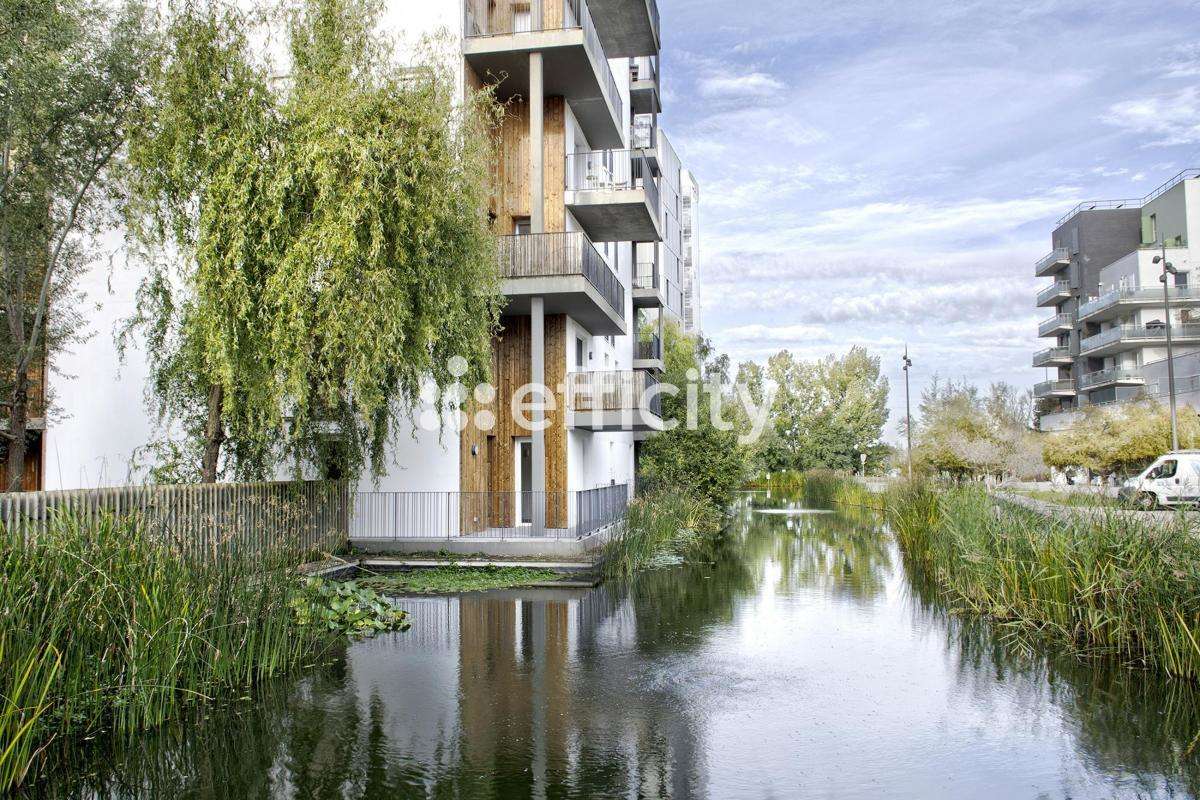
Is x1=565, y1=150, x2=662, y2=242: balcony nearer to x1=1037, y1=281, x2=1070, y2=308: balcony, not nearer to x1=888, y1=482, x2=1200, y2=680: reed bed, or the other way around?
x1=888, y1=482, x2=1200, y2=680: reed bed

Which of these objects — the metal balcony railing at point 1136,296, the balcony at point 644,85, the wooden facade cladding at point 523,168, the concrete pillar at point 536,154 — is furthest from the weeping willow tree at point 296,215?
the metal balcony railing at point 1136,296

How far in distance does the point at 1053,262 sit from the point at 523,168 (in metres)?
60.1

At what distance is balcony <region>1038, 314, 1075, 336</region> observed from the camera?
6612 cm

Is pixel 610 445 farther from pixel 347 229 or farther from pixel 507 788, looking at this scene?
pixel 507 788

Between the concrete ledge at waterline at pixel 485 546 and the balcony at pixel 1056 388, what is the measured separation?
196ft

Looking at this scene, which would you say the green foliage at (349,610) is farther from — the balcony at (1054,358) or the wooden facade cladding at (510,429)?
the balcony at (1054,358)

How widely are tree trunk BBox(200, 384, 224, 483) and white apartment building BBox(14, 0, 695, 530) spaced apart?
339 cm

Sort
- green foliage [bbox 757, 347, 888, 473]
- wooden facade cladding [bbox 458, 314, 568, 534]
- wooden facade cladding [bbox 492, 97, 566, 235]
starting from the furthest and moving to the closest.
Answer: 1. green foliage [bbox 757, 347, 888, 473]
2. wooden facade cladding [bbox 492, 97, 566, 235]
3. wooden facade cladding [bbox 458, 314, 568, 534]

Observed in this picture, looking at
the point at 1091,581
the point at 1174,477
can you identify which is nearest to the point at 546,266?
the point at 1091,581

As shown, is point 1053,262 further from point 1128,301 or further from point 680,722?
point 680,722

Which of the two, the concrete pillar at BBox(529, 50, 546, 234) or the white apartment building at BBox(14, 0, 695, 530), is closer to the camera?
the white apartment building at BBox(14, 0, 695, 530)

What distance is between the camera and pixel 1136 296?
2184 inches

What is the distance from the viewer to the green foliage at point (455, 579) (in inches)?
549

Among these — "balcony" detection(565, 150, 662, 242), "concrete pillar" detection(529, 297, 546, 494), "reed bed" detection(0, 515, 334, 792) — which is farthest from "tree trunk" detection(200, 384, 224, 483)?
"balcony" detection(565, 150, 662, 242)
